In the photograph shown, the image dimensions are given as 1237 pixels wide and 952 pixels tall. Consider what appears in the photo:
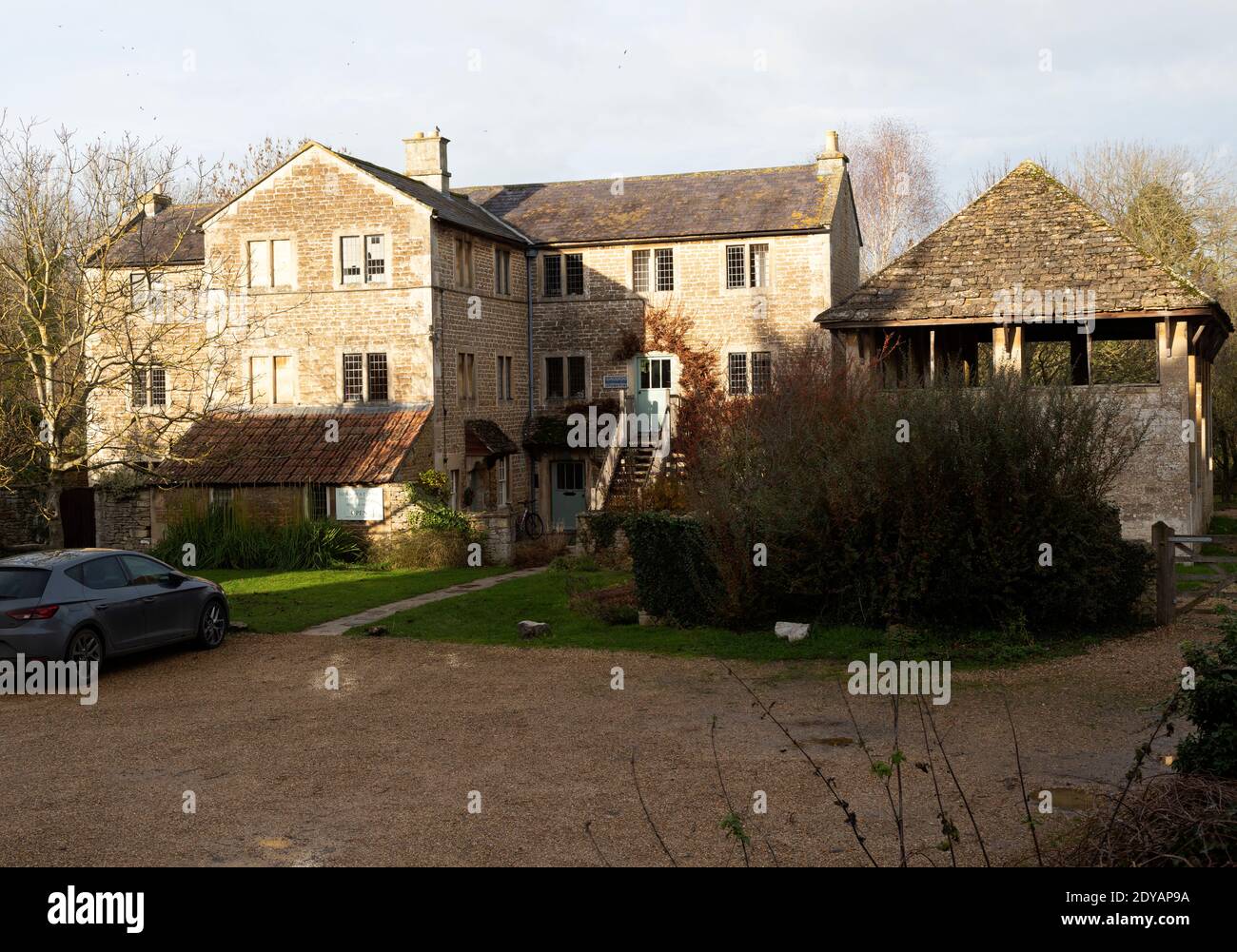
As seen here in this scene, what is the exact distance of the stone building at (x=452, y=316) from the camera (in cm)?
2895

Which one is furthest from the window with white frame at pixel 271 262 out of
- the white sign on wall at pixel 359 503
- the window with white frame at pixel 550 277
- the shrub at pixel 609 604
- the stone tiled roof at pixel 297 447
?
the shrub at pixel 609 604

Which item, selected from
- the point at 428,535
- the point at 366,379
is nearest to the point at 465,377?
the point at 366,379

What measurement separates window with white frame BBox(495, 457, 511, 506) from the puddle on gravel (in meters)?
24.7

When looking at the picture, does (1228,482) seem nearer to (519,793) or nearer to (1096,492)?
(1096,492)

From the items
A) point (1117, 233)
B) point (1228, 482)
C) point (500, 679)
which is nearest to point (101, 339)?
point (500, 679)

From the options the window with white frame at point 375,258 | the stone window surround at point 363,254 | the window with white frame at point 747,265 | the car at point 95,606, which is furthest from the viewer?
the window with white frame at point 747,265

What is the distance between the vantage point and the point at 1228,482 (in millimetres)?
39688

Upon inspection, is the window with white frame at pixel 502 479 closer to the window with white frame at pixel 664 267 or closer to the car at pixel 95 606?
the window with white frame at pixel 664 267

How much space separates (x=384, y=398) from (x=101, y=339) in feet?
25.8

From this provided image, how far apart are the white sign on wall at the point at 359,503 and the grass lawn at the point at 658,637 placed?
7.79 meters

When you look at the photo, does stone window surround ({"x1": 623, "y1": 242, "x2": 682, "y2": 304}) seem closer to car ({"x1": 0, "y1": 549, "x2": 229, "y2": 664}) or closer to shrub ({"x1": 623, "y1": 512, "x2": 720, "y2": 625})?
shrub ({"x1": 623, "y1": 512, "x2": 720, "y2": 625})

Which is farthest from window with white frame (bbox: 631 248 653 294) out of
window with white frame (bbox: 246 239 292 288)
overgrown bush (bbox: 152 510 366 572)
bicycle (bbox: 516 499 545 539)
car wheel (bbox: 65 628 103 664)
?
car wheel (bbox: 65 628 103 664)

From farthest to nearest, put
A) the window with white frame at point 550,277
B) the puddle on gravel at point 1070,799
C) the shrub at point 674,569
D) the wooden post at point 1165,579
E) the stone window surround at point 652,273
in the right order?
the window with white frame at point 550,277, the stone window surround at point 652,273, the shrub at point 674,569, the wooden post at point 1165,579, the puddle on gravel at point 1070,799
